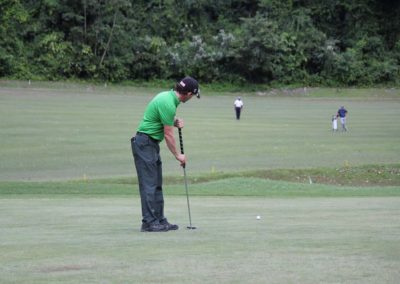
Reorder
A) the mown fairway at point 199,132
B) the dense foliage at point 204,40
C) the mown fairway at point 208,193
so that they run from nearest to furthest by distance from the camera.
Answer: the mown fairway at point 208,193 < the mown fairway at point 199,132 < the dense foliage at point 204,40

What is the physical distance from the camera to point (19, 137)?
40062 millimetres

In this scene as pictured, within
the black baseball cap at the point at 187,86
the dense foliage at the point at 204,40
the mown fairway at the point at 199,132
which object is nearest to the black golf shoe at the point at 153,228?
the black baseball cap at the point at 187,86

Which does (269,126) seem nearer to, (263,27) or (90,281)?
(263,27)

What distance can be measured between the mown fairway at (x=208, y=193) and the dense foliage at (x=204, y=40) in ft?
14.9

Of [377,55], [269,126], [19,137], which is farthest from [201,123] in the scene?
[377,55]

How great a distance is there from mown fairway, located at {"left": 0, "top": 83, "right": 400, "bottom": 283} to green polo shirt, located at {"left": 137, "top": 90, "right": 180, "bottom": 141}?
4.22 ft

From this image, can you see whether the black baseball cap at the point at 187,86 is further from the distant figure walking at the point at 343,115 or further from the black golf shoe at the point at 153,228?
the distant figure walking at the point at 343,115

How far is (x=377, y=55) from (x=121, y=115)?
35024 mm

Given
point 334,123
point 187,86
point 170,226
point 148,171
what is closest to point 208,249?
point 170,226

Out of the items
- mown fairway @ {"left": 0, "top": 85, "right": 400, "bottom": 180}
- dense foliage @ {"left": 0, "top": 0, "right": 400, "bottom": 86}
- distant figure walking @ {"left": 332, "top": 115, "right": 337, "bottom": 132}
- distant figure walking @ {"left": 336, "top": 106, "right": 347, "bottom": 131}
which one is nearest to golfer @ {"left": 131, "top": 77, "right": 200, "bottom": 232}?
mown fairway @ {"left": 0, "top": 85, "right": 400, "bottom": 180}

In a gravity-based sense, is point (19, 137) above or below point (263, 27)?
below

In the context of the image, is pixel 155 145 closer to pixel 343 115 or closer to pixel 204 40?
pixel 343 115

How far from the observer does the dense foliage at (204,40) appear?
71.9 metres

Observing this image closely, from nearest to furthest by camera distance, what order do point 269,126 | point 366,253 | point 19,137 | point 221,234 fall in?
1. point 366,253
2. point 221,234
3. point 19,137
4. point 269,126
